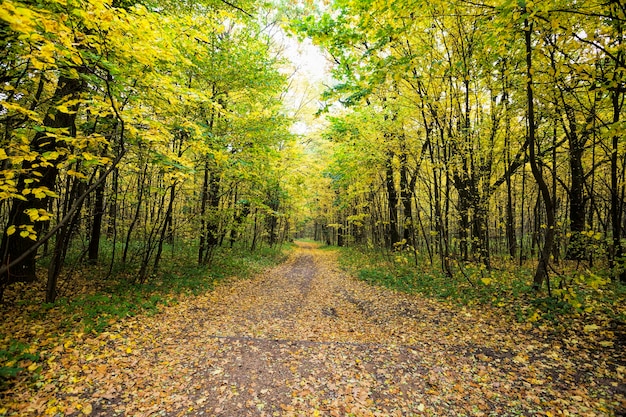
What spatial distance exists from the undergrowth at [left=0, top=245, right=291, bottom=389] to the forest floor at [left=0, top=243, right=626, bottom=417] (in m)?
0.31

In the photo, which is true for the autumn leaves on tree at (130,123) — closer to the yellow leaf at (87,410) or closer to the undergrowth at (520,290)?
the yellow leaf at (87,410)

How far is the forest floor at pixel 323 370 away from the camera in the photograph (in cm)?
387

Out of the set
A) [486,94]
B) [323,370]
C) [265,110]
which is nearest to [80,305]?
[323,370]

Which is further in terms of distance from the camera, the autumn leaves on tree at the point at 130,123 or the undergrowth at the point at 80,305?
the undergrowth at the point at 80,305

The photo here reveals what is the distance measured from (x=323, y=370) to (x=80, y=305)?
603cm

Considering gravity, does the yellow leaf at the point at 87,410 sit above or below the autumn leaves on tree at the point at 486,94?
below

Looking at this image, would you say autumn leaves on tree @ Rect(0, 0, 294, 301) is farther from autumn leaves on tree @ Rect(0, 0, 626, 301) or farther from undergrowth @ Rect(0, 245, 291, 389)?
undergrowth @ Rect(0, 245, 291, 389)

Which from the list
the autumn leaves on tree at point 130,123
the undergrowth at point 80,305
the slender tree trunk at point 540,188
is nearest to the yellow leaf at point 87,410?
the undergrowth at point 80,305

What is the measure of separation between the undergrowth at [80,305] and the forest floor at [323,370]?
0.31 m

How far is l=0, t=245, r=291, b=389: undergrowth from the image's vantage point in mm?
4477

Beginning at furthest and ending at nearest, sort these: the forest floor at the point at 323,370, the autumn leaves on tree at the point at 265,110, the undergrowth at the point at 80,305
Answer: the undergrowth at the point at 80,305, the autumn leaves on tree at the point at 265,110, the forest floor at the point at 323,370

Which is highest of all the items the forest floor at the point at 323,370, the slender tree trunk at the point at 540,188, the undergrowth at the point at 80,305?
the slender tree trunk at the point at 540,188

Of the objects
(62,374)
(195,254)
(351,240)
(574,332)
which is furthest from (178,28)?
(351,240)

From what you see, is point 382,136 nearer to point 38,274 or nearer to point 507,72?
point 507,72
